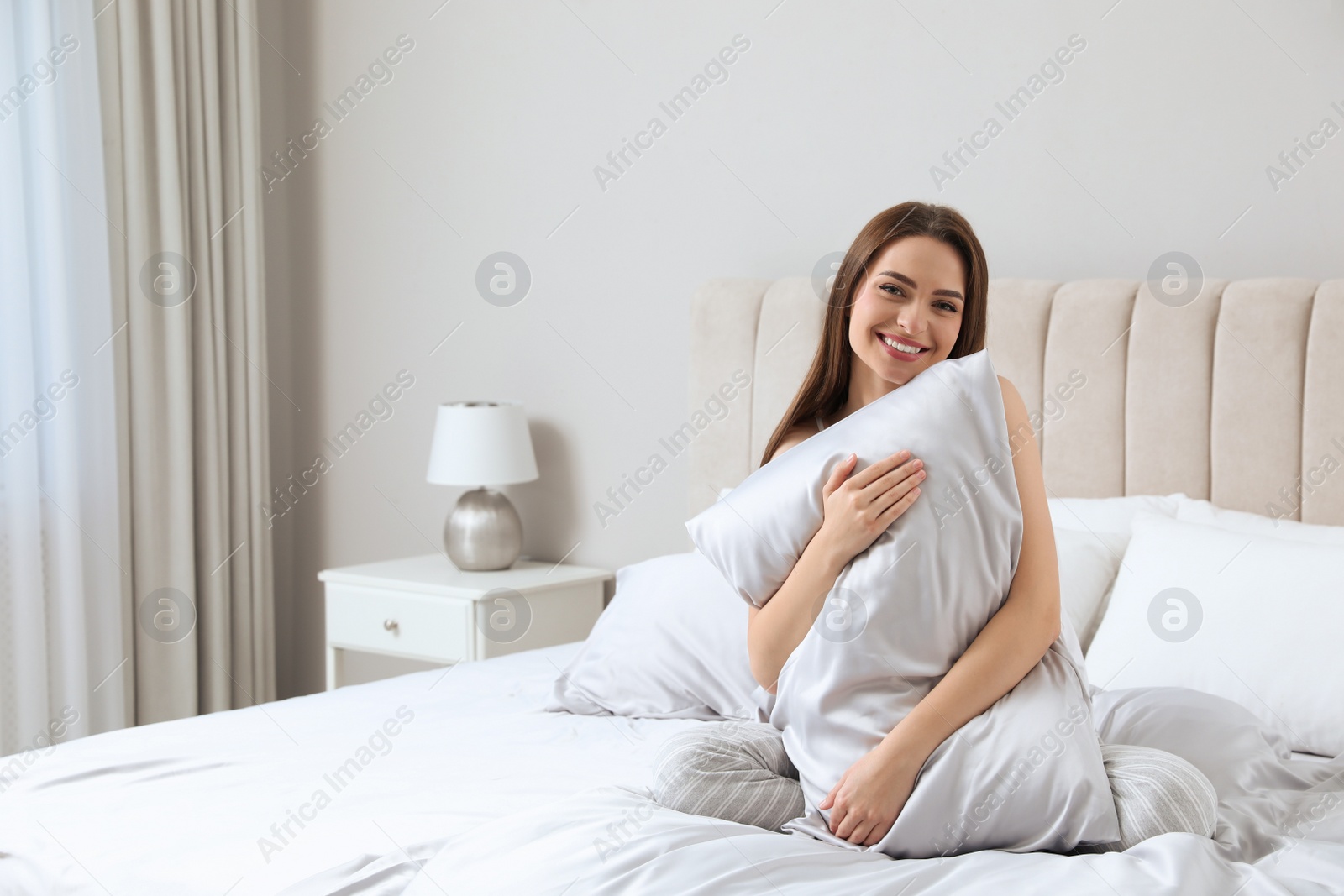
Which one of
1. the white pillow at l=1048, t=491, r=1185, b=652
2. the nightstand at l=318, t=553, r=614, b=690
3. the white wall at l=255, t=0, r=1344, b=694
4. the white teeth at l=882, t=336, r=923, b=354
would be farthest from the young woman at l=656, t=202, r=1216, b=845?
the nightstand at l=318, t=553, r=614, b=690

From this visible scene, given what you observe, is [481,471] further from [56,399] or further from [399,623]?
[56,399]

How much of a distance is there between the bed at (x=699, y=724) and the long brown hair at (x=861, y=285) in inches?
20.9

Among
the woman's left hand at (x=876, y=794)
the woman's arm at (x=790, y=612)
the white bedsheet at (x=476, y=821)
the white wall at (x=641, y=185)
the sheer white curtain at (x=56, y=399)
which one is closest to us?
the white bedsheet at (x=476, y=821)

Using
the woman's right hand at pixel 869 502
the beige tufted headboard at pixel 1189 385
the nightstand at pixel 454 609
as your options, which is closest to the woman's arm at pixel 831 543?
the woman's right hand at pixel 869 502

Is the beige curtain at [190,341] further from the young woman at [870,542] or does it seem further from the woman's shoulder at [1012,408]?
the woman's shoulder at [1012,408]

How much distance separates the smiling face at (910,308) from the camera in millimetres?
1420

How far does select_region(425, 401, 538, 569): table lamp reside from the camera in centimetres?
285

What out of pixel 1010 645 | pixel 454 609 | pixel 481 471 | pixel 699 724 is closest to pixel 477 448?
pixel 481 471

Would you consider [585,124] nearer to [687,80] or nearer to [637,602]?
[687,80]

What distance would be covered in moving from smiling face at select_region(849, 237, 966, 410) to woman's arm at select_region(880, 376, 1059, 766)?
0.16 m

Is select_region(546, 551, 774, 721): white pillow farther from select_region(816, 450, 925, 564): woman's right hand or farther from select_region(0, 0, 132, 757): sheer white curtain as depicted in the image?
select_region(0, 0, 132, 757): sheer white curtain

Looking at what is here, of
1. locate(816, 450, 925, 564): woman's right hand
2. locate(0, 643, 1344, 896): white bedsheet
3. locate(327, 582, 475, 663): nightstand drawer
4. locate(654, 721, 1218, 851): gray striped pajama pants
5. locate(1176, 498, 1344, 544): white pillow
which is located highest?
locate(816, 450, 925, 564): woman's right hand

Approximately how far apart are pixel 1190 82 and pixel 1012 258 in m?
0.45

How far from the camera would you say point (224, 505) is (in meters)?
3.17
